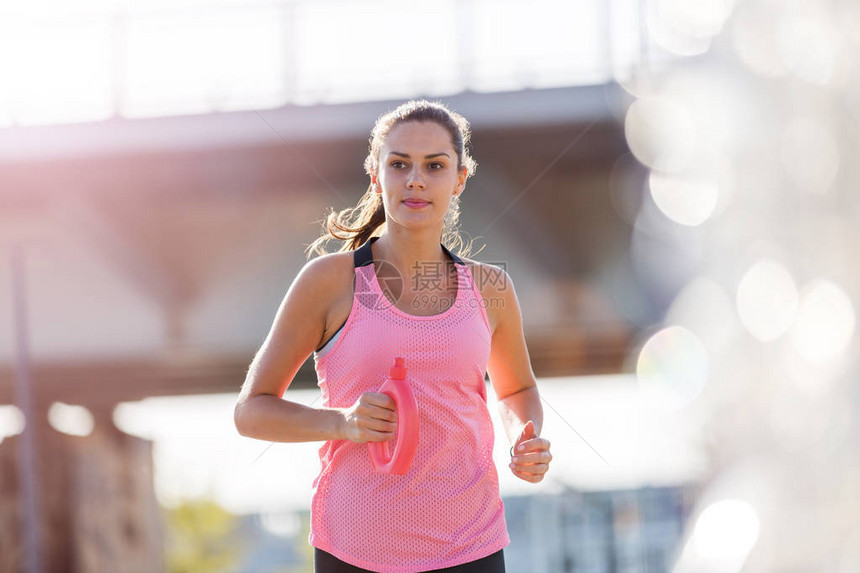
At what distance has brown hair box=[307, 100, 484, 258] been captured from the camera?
8.29 feet

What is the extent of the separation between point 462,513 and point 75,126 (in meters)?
9.22

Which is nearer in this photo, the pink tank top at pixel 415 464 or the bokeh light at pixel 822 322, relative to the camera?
the bokeh light at pixel 822 322

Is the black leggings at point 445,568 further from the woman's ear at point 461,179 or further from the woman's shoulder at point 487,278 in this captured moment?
the woman's ear at point 461,179

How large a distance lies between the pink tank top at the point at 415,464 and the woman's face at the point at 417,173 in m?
0.24

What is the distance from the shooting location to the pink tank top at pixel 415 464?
6.81ft

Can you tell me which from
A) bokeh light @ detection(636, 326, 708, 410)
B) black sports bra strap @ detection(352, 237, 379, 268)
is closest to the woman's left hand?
black sports bra strap @ detection(352, 237, 379, 268)

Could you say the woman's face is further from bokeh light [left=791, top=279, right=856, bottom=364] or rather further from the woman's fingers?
bokeh light [left=791, top=279, right=856, bottom=364]

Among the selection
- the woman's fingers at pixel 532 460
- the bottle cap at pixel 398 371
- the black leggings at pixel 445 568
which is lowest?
the black leggings at pixel 445 568

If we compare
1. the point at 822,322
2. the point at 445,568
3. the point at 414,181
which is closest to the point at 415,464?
the point at 445,568

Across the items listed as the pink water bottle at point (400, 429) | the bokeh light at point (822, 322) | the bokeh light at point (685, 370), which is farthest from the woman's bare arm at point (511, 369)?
the bokeh light at point (822, 322)

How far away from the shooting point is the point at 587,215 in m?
10.9

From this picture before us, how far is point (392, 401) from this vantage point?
1954 millimetres

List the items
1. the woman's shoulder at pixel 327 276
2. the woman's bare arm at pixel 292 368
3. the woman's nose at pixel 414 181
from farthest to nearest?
the woman's nose at pixel 414 181 < the woman's shoulder at pixel 327 276 < the woman's bare arm at pixel 292 368

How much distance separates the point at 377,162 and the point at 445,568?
104cm
